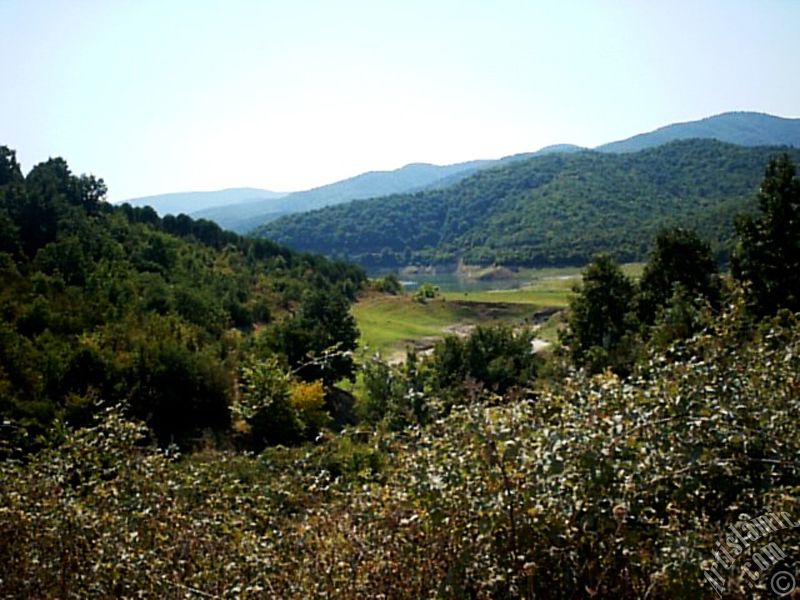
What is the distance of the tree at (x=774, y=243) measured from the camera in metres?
A: 17.2

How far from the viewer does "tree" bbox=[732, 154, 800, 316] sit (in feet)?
56.5

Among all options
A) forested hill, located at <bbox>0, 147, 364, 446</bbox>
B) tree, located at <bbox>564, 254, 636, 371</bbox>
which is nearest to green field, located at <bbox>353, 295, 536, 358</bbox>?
forested hill, located at <bbox>0, 147, 364, 446</bbox>

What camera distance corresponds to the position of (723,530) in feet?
7.97

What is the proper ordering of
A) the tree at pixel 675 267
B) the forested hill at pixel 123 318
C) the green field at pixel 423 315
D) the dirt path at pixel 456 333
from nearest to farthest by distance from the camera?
the forested hill at pixel 123 318, the tree at pixel 675 267, the dirt path at pixel 456 333, the green field at pixel 423 315

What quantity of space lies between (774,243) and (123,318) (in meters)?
23.5

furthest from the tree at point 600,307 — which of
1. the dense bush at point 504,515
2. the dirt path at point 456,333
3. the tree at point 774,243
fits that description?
the dense bush at point 504,515

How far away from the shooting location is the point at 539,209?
442ft

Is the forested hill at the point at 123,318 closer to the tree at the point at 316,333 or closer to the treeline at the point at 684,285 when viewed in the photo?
the tree at the point at 316,333

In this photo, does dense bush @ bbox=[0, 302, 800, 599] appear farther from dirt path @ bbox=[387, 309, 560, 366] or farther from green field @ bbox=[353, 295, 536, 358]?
green field @ bbox=[353, 295, 536, 358]

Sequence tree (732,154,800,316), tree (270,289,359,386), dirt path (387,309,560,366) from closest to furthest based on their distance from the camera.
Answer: tree (732,154,800,316) → tree (270,289,359,386) → dirt path (387,309,560,366)

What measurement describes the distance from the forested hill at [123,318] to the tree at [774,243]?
39.0ft

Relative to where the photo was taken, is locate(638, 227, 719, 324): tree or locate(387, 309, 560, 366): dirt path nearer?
locate(638, 227, 719, 324): tree

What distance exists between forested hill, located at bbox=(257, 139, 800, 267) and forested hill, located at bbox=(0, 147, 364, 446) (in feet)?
197

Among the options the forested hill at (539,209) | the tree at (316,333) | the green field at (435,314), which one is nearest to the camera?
the tree at (316,333)
